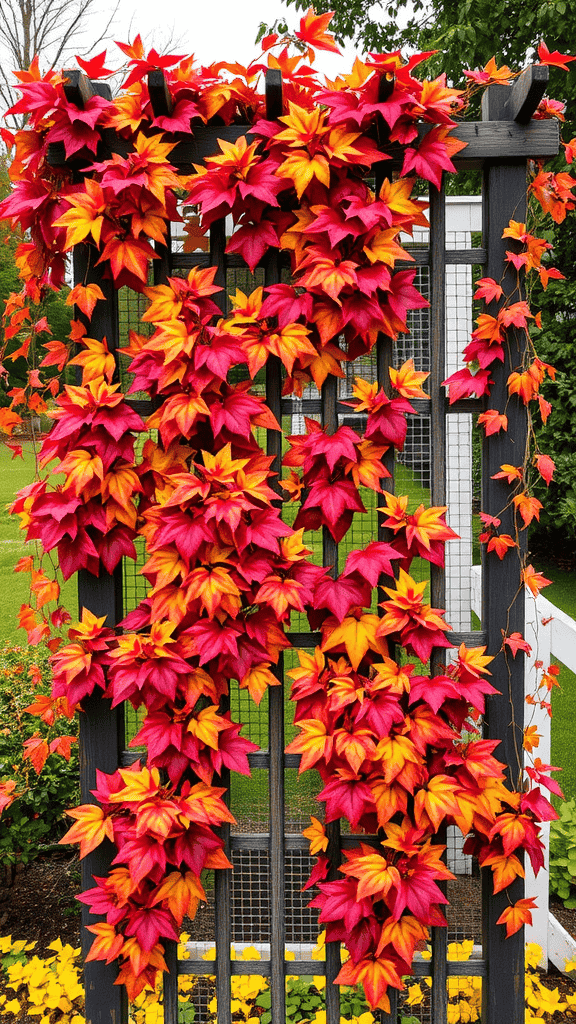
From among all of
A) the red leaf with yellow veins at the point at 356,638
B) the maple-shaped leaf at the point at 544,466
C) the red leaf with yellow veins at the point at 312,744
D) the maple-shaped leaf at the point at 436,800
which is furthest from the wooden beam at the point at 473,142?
the maple-shaped leaf at the point at 436,800

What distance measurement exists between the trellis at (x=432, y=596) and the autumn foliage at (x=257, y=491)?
0.15 feet

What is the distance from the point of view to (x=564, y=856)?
7.70ft

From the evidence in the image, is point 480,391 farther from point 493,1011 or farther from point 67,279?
point 493,1011

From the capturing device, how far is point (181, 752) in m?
1.52

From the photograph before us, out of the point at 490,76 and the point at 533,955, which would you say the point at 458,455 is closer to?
the point at 490,76

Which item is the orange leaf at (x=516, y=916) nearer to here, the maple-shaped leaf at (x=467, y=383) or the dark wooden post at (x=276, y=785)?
the dark wooden post at (x=276, y=785)

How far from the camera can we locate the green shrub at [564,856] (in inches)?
91.0

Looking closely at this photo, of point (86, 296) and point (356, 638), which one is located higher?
point (86, 296)

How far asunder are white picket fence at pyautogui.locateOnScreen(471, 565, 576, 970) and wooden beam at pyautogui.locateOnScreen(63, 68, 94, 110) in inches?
61.7

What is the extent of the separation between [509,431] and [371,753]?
781mm

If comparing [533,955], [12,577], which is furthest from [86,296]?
[12,577]

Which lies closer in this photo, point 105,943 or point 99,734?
point 105,943

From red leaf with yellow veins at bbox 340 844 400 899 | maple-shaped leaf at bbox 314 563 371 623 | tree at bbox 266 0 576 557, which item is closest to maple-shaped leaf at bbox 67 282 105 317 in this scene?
maple-shaped leaf at bbox 314 563 371 623

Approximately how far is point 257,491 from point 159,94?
83cm
